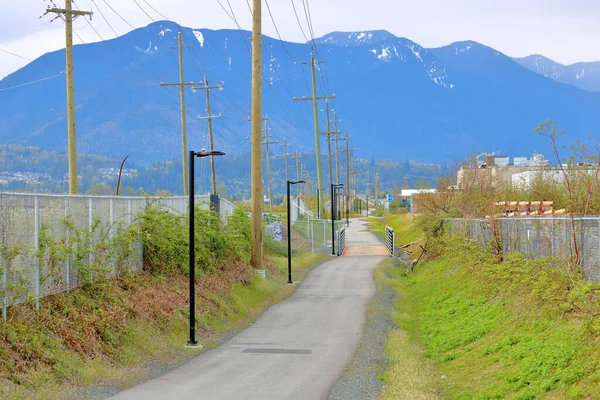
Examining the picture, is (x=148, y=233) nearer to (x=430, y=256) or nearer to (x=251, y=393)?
(x=251, y=393)

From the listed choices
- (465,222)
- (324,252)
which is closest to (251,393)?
(465,222)

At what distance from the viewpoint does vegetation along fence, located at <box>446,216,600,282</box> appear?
15148 millimetres

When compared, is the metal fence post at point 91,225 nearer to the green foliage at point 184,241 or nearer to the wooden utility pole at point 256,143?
the green foliage at point 184,241

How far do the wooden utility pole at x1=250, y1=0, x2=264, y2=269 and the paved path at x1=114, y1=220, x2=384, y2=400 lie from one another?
8.41ft

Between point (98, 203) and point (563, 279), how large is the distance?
33.9 ft

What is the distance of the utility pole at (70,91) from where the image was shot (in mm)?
28812

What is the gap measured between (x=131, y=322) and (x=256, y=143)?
1531 cm

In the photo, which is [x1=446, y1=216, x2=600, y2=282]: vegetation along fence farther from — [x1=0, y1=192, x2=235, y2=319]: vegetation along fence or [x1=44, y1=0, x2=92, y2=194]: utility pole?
[x1=44, y1=0, x2=92, y2=194]: utility pole

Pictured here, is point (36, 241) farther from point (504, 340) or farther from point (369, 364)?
point (504, 340)

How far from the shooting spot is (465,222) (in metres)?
31.1

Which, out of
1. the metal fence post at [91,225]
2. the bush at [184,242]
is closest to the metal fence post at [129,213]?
the bush at [184,242]

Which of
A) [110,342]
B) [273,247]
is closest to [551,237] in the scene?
[110,342]

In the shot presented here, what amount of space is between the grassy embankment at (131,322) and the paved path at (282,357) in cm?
58

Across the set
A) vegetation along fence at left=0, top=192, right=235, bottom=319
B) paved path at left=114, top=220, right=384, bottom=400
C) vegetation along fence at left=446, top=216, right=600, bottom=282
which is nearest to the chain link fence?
paved path at left=114, top=220, right=384, bottom=400
